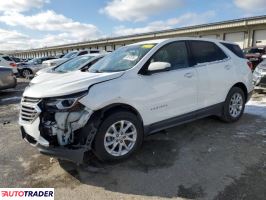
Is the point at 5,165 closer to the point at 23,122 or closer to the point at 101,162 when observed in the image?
the point at 23,122

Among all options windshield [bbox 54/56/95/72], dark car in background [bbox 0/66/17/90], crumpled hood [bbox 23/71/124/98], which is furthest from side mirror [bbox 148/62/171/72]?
dark car in background [bbox 0/66/17/90]

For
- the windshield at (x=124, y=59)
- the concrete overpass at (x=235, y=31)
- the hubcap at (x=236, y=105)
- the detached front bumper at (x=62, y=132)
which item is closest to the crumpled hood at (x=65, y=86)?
the detached front bumper at (x=62, y=132)

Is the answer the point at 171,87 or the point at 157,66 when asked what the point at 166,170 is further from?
the point at 157,66

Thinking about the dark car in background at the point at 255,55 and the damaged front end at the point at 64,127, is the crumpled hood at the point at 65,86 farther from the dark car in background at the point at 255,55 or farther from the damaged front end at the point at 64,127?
the dark car in background at the point at 255,55

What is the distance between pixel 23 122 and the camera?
380 centimetres

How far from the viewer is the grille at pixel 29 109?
355 centimetres

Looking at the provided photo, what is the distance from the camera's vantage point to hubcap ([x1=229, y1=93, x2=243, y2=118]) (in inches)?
218

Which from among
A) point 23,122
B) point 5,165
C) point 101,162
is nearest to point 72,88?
point 23,122

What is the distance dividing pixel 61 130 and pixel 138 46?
2126 mm

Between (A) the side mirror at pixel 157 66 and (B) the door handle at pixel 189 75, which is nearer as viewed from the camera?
(A) the side mirror at pixel 157 66

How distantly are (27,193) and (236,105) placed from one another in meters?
4.41

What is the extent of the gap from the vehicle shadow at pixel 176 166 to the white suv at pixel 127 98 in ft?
0.91

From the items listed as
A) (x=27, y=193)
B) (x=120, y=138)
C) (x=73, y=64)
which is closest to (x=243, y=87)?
(x=120, y=138)

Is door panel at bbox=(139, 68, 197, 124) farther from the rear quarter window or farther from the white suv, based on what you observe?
the rear quarter window
